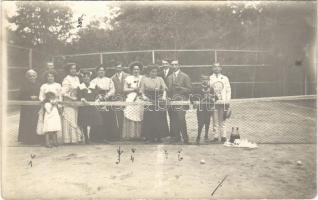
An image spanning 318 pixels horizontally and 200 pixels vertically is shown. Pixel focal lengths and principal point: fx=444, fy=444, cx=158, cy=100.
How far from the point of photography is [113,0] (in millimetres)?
4633

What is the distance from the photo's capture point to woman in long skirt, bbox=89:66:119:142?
4859 mm

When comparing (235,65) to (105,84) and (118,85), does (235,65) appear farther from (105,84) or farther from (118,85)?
(105,84)

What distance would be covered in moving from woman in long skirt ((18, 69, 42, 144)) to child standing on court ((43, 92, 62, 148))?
9 centimetres

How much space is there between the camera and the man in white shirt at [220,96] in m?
4.80

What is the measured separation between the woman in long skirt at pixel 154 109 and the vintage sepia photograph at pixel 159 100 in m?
0.01

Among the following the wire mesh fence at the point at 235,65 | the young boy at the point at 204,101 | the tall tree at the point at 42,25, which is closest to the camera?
the tall tree at the point at 42,25

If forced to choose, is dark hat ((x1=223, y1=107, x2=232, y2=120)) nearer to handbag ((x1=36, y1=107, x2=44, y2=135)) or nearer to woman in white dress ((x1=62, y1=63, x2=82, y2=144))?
woman in white dress ((x1=62, y1=63, x2=82, y2=144))

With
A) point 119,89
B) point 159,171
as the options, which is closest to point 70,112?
point 119,89

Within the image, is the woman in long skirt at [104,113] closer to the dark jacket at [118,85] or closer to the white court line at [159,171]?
the dark jacket at [118,85]

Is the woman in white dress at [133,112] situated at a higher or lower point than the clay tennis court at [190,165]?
higher

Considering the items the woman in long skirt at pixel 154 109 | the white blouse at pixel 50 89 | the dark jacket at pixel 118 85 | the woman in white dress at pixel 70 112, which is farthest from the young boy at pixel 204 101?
the white blouse at pixel 50 89

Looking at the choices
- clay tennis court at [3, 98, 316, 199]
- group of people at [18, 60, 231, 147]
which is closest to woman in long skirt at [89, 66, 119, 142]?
group of people at [18, 60, 231, 147]

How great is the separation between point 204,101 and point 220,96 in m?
0.18

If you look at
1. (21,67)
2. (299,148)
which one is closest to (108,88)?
(21,67)
